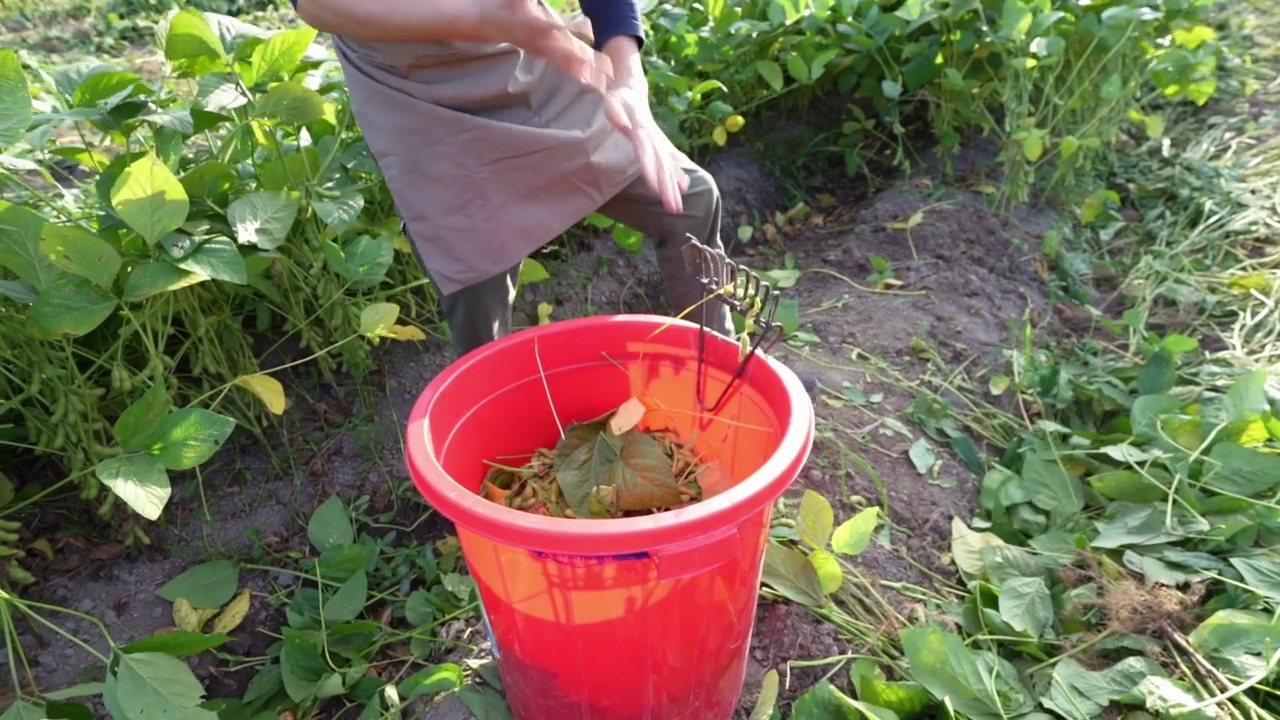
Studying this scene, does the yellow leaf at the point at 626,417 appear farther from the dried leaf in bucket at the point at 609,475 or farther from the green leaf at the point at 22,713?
the green leaf at the point at 22,713

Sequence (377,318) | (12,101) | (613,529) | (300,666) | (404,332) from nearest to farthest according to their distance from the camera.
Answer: (613,529)
(12,101)
(300,666)
(377,318)
(404,332)

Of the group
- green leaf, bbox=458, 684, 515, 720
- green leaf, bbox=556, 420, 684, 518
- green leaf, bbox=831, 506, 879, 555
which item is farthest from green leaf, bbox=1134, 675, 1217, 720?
green leaf, bbox=458, 684, 515, 720

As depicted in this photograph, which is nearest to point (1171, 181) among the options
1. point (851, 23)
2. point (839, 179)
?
point (839, 179)

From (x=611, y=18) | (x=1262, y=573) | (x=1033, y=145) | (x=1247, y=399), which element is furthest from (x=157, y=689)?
(x=1033, y=145)

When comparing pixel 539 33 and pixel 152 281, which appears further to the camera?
pixel 152 281

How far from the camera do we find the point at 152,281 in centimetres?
97

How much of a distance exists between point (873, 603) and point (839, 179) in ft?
4.16

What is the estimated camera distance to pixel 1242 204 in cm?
191

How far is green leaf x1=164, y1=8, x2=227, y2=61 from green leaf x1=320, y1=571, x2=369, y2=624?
71cm

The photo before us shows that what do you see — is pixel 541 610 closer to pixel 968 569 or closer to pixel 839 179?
pixel 968 569

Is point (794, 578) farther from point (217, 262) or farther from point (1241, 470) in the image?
point (217, 262)

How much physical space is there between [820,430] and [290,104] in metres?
0.89

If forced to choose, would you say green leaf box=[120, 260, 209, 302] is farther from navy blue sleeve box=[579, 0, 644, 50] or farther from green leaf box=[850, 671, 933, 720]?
green leaf box=[850, 671, 933, 720]

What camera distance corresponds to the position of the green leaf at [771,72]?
5.66 feet
